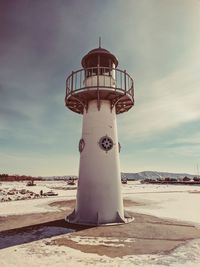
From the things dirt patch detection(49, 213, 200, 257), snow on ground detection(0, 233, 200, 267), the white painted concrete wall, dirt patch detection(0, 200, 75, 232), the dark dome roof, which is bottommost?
snow on ground detection(0, 233, 200, 267)

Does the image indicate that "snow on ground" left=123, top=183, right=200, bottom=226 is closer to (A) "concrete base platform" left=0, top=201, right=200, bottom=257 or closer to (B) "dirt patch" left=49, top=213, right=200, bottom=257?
(A) "concrete base platform" left=0, top=201, right=200, bottom=257

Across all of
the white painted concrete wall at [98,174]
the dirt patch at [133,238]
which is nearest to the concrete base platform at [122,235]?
the dirt patch at [133,238]

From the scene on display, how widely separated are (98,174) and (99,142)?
6.19 feet

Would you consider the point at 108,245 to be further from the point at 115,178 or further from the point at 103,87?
the point at 103,87

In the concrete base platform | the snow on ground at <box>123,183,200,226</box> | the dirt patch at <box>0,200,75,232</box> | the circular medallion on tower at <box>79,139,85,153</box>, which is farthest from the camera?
the snow on ground at <box>123,183,200,226</box>

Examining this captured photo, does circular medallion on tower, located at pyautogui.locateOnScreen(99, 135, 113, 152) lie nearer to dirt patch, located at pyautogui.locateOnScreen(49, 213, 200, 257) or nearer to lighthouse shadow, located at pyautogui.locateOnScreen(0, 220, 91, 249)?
dirt patch, located at pyautogui.locateOnScreen(49, 213, 200, 257)

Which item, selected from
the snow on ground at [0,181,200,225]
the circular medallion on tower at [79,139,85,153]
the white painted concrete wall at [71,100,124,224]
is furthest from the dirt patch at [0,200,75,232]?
the circular medallion on tower at [79,139,85,153]

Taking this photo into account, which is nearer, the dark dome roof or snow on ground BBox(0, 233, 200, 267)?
snow on ground BBox(0, 233, 200, 267)

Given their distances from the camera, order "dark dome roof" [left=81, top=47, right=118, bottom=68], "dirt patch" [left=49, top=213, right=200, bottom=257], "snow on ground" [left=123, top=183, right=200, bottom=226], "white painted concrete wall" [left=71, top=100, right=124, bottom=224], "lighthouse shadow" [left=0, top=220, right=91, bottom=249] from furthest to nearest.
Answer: "snow on ground" [left=123, top=183, right=200, bottom=226] → "dark dome roof" [left=81, top=47, right=118, bottom=68] → "white painted concrete wall" [left=71, top=100, right=124, bottom=224] → "lighthouse shadow" [left=0, top=220, right=91, bottom=249] → "dirt patch" [left=49, top=213, right=200, bottom=257]

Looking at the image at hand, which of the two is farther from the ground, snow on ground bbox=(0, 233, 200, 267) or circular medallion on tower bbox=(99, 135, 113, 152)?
circular medallion on tower bbox=(99, 135, 113, 152)

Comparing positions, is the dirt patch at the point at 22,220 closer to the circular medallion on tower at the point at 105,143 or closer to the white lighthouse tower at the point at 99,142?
the white lighthouse tower at the point at 99,142

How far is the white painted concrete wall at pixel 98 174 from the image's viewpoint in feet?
46.9

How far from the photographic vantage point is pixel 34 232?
473 inches

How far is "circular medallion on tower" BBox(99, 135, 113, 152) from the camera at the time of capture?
48.8 feet
